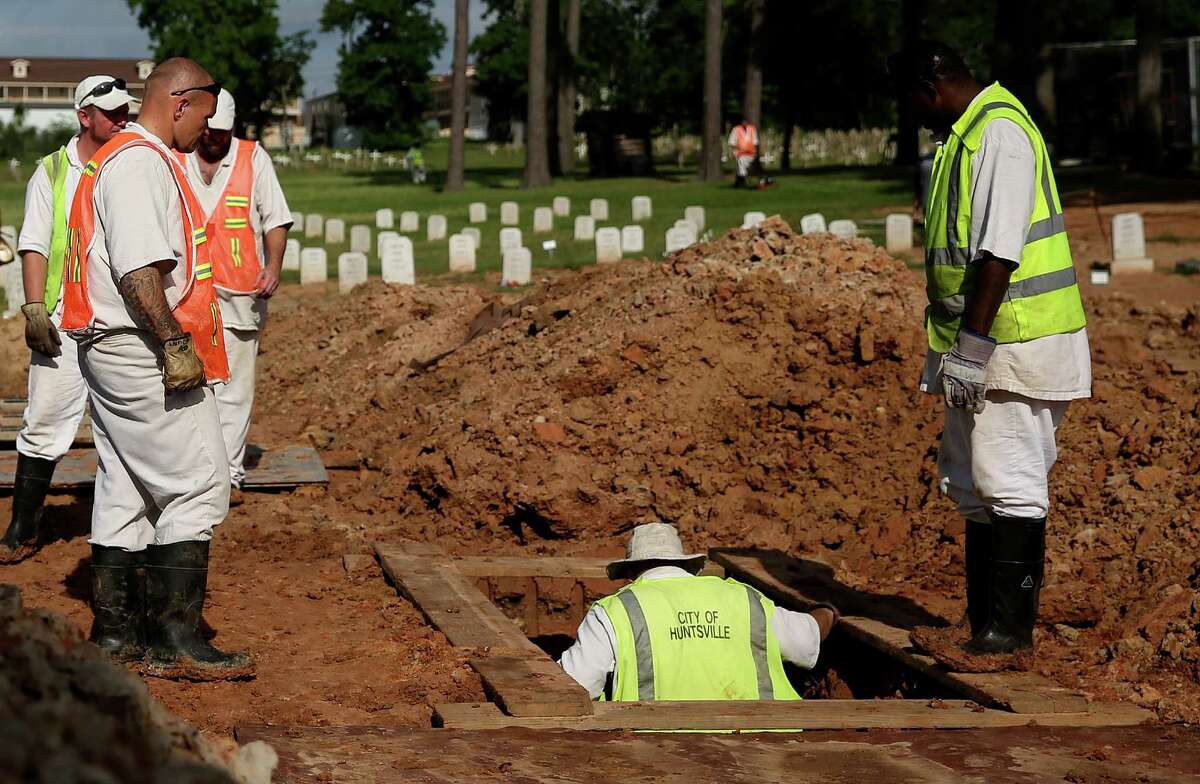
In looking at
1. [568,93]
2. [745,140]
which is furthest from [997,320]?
[568,93]

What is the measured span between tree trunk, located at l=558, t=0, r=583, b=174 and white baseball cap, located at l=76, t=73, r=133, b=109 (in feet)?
123

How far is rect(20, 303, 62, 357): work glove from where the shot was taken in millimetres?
6672

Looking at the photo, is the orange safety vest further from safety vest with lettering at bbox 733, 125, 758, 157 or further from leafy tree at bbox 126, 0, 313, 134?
leafy tree at bbox 126, 0, 313, 134

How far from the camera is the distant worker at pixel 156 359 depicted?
4.98m

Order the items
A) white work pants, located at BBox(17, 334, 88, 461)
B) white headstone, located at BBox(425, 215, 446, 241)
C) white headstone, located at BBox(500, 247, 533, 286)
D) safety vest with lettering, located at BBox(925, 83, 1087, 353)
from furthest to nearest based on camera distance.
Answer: white headstone, located at BBox(425, 215, 446, 241)
white headstone, located at BBox(500, 247, 533, 286)
white work pants, located at BBox(17, 334, 88, 461)
safety vest with lettering, located at BBox(925, 83, 1087, 353)

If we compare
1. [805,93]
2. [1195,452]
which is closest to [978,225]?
[1195,452]

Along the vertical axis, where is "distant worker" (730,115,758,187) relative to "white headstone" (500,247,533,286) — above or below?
above

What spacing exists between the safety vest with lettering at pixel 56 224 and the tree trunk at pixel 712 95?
30.0m

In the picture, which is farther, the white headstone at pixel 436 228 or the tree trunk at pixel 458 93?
the tree trunk at pixel 458 93

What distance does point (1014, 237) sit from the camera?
5.04 m

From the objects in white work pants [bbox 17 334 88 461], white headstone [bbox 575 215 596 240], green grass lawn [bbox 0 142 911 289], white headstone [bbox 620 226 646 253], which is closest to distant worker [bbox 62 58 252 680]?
white work pants [bbox 17 334 88 461]

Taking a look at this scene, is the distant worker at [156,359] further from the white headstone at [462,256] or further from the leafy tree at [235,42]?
the leafy tree at [235,42]

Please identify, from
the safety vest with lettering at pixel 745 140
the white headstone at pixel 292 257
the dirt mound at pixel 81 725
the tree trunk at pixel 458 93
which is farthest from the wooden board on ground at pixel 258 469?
the tree trunk at pixel 458 93

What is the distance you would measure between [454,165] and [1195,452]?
3356cm
